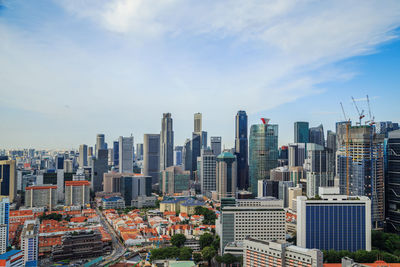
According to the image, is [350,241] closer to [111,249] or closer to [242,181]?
[111,249]

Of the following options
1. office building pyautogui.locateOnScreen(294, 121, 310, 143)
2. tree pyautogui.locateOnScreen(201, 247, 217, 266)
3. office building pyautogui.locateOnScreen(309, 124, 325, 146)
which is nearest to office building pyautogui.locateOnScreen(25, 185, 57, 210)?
tree pyautogui.locateOnScreen(201, 247, 217, 266)

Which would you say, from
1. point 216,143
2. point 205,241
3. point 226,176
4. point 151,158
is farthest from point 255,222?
point 216,143

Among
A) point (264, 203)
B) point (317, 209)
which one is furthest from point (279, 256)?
point (264, 203)

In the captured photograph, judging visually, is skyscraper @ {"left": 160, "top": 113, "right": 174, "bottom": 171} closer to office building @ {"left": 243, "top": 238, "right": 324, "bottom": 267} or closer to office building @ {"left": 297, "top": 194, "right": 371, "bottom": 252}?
office building @ {"left": 297, "top": 194, "right": 371, "bottom": 252}

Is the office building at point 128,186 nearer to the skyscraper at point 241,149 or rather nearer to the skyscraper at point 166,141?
the skyscraper at point 241,149

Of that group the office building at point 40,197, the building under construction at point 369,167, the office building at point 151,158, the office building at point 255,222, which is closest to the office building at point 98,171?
the office building at point 151,158
